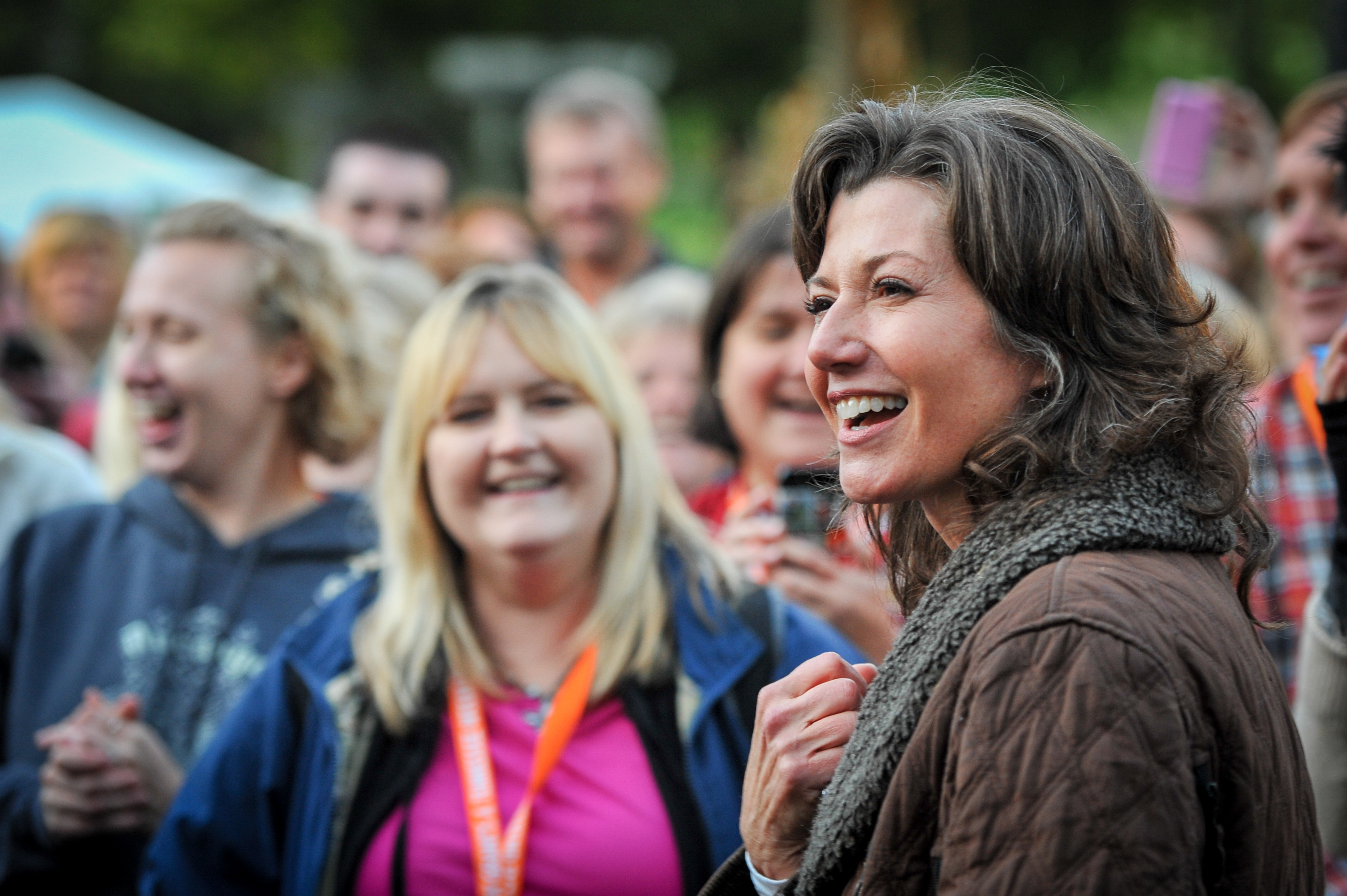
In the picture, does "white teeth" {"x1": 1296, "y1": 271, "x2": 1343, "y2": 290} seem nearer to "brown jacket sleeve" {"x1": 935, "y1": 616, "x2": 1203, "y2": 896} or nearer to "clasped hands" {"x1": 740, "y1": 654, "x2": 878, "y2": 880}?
"clasped hands" {"x1": 740, "y1": 654, "x2": 878, "y2": 880}

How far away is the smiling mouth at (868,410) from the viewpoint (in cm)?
167

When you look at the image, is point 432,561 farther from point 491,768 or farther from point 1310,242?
point 1310,242

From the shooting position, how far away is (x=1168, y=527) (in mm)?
1494

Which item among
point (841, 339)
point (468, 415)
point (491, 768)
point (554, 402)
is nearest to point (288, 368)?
point (468, 415)

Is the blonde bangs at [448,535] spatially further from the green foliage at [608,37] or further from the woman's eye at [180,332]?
the green foliage at [608,37]

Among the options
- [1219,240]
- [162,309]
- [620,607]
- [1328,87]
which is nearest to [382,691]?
[620,607]

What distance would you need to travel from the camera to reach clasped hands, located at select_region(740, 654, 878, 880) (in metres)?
1.75

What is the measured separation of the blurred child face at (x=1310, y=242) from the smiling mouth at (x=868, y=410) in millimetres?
2097

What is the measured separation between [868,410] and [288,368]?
103 inches

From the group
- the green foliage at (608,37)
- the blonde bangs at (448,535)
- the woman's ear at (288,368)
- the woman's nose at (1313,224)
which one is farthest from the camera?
the green foliage at (608,37)

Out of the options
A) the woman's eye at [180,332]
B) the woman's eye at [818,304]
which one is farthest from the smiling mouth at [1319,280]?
the woman's eye at [180,332]

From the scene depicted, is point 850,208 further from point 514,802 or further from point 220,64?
point 220,64

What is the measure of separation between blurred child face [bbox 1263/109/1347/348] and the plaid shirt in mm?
278

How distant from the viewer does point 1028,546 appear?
1.48m
